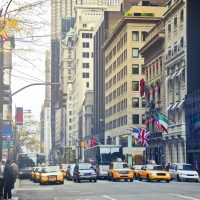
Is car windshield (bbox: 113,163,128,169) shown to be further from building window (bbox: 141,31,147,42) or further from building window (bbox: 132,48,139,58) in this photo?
building window (bbox: 141,31,147,42)

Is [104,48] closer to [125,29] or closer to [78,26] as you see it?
[125,29]

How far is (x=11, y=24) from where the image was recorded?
1577 cm

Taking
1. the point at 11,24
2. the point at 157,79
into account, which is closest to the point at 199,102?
the point at 157,79

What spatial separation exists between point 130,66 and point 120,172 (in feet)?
182

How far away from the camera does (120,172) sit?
168 feet

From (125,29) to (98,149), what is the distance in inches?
1809

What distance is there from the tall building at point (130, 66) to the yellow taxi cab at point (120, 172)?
50.6 meters

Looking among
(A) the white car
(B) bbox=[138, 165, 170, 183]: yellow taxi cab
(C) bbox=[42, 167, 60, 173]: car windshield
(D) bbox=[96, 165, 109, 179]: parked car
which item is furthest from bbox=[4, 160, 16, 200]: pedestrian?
(D) bbox=[96, 165, 109, 179]: parked car

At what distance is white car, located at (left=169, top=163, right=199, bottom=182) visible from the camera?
5112cm

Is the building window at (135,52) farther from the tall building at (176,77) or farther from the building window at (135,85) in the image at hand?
the tall building at (176,77)

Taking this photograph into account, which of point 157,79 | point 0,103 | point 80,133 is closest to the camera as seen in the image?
point 0,103

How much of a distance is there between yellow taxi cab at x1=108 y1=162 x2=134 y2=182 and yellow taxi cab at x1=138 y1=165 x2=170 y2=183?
52.9 inches

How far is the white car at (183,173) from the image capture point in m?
51.1

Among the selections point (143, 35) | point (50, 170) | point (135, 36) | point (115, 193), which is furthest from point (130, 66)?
point (115, 193)
